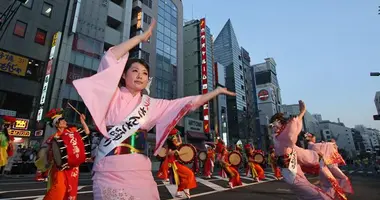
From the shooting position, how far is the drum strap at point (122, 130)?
199 centimetres

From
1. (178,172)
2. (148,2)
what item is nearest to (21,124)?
(178,172)

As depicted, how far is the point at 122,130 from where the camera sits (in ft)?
6.79

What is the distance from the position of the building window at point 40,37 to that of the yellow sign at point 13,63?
2085 millimetres

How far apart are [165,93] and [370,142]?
139331mm

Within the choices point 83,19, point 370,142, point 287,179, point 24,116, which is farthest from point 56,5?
point 370,142

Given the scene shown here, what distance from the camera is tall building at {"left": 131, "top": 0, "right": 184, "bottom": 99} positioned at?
94.4 feet

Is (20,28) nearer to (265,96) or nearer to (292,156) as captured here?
(292,156)

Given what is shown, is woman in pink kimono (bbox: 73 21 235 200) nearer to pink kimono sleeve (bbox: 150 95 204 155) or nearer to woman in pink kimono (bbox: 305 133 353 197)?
pink kimono sleeve (bbox: 150 95 204 155)

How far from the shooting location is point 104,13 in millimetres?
24969

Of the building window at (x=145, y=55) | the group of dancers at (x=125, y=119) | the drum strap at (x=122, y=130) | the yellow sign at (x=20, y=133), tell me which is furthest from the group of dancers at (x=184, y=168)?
the building window at (x=145, y=55)

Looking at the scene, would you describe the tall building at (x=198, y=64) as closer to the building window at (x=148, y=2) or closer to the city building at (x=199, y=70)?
the city building at (x=199, y=70)

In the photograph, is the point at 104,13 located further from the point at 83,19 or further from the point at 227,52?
the point at 227,52

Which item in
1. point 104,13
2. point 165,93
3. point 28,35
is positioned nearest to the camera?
point 28,35

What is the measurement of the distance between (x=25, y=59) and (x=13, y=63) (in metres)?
0.96
